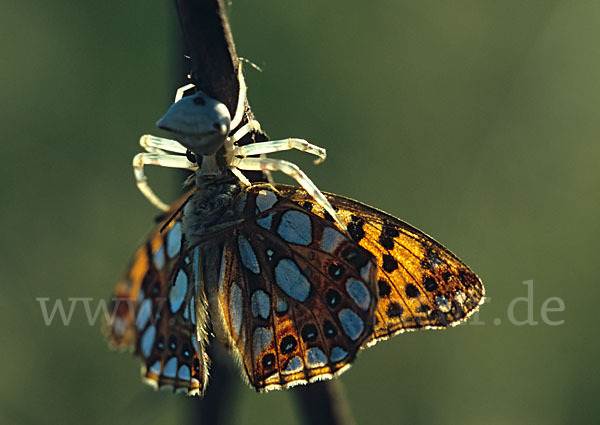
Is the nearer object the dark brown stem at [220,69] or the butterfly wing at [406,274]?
the dark brown stem at [220,69]

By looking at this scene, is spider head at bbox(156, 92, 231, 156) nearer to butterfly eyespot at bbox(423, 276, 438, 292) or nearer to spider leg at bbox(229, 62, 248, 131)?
spider leg at bbox(229, 62, 248, 131)

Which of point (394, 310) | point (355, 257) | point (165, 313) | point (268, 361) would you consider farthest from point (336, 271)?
point (165, 313)

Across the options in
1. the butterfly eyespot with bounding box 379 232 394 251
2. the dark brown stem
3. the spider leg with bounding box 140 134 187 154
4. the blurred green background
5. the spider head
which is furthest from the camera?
the blurred green background

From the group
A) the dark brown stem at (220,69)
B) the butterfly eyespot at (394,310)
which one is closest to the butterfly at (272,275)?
the butterfly eyespot at (394,310)

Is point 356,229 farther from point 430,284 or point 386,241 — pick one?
point 430,284

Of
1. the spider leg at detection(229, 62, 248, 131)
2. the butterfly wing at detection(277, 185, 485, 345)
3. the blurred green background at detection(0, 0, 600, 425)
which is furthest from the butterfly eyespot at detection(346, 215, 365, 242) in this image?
the blurred green background at detection(0, 0, 600, 425)

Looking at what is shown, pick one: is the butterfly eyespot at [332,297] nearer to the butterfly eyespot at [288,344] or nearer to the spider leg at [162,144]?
the butterfly eyespot at [288,344]
